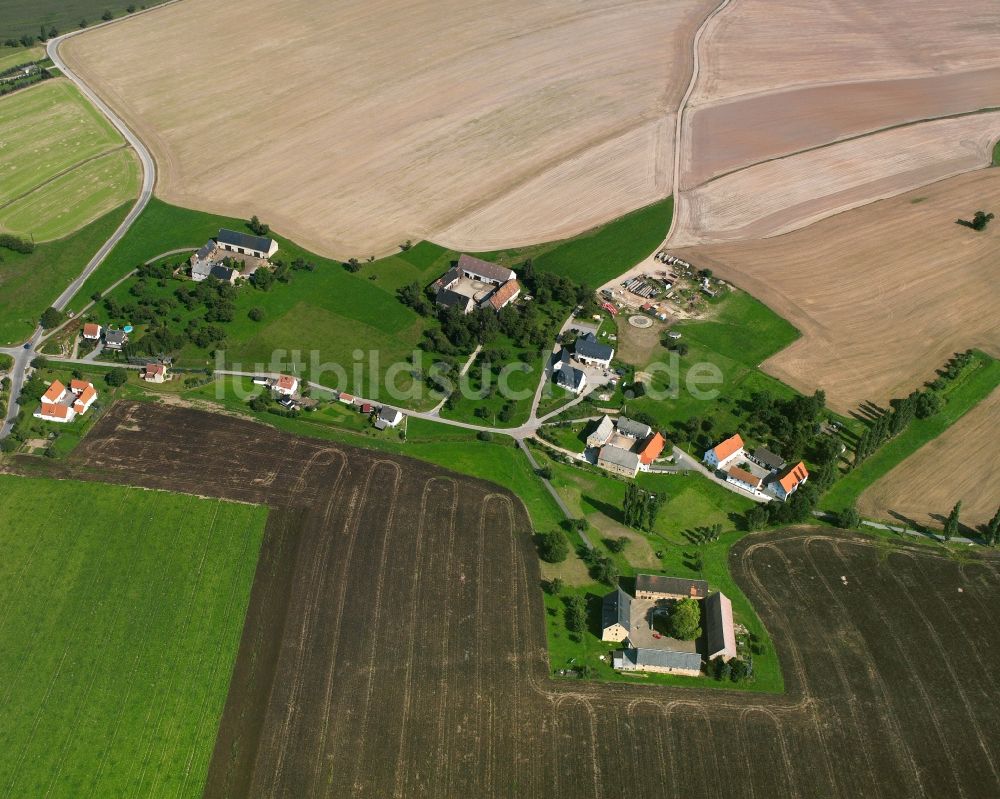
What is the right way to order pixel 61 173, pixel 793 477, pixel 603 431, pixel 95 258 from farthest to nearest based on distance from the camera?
pixel 61 173
pixel 95 258
pixel 603 431
pixel 793 477

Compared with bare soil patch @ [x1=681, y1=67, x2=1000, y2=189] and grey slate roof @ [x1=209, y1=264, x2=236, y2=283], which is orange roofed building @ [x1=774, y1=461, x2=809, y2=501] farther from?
grey slate roof @ [x1=209, y1=264, x2=236, y2=283]

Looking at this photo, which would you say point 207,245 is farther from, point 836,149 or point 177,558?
point 836,149

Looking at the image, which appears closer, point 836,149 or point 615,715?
point 615,715

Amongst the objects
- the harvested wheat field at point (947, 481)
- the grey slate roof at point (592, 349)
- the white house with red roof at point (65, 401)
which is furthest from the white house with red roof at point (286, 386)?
the harvested wheat field at point (947, 481)

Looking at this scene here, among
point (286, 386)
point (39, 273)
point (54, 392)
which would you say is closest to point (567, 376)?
point (286, 386)

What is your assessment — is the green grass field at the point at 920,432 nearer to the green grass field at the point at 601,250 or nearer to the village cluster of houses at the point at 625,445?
the village cluster of houses at the point at 625,445

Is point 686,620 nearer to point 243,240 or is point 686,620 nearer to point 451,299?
point 451,299

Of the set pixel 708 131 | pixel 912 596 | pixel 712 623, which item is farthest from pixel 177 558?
pixel 708 131
